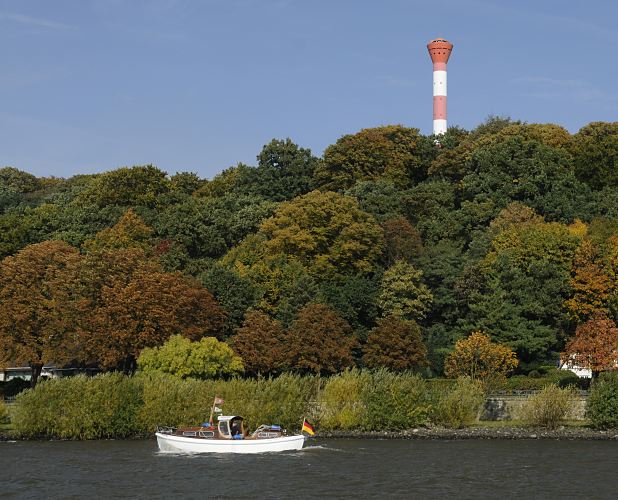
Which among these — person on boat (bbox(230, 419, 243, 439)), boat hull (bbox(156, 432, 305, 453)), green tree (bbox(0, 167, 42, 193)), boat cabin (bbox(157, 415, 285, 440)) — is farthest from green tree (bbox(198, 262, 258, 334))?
green tree (bbox(0, 167, 42, 193))

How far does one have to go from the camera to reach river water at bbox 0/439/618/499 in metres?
46.3

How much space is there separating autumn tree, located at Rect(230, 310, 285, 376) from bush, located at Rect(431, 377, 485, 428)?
15900 mm

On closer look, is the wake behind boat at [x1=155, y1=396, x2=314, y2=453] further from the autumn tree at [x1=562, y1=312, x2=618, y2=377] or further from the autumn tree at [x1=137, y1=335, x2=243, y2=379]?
the autumn tree at [x1=562, y1=312, x2=618, y2=377]

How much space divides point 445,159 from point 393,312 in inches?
1533

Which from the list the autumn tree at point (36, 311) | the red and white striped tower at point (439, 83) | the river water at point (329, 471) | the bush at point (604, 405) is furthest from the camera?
the red and white striped tower at point (439, 83)

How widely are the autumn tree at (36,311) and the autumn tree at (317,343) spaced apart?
1817 cm

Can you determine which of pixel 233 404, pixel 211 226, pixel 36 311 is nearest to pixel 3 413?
pixel 36 311

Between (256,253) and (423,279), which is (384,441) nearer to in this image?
(423,279)

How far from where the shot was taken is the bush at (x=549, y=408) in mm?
69375

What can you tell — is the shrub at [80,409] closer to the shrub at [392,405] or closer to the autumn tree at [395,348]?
the shrub at [392,405]

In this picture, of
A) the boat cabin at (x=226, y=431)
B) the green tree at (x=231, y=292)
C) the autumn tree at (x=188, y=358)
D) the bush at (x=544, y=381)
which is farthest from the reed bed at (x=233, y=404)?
the green tree at (x=231, y=292)

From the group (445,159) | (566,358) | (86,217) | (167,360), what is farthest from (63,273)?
(445,159)

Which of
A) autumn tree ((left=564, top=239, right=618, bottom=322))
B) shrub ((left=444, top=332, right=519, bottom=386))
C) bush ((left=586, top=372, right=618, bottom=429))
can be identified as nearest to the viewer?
bush ((left=586, top=372, right=618, bottom=429))

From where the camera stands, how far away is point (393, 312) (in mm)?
89375
